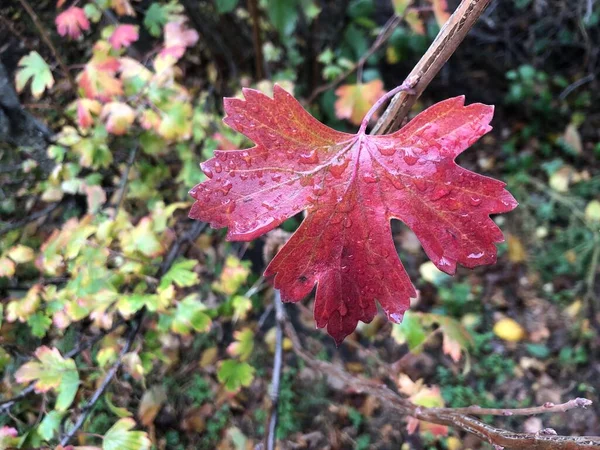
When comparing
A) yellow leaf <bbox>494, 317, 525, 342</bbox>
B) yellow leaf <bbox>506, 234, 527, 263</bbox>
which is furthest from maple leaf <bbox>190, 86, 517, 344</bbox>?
yellow leaf <bbox>506, 234, 527, 263</bbox>

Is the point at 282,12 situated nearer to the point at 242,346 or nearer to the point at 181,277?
the point at 181,277

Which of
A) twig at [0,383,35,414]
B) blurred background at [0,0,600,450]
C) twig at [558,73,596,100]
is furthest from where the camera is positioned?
twig at [558,73,596,100]

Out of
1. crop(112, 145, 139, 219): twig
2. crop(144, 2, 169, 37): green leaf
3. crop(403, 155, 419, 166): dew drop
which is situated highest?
crop(144, 2, 169, 37): green leaf

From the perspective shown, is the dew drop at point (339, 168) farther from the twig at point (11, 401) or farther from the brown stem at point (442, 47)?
the twig at point (11, 401)

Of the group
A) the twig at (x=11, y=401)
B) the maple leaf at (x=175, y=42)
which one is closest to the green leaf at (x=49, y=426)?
the twig at (x=11, y=401)

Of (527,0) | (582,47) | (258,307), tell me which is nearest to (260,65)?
(258,307)

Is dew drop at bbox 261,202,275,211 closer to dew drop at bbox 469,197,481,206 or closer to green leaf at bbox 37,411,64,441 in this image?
dew drop at bbox 469,197,481,206

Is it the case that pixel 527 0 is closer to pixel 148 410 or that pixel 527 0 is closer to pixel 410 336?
pixel 410 336

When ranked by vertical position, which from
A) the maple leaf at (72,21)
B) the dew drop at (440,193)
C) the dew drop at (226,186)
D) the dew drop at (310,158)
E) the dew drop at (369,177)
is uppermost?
the maple leaf at (72,21)
